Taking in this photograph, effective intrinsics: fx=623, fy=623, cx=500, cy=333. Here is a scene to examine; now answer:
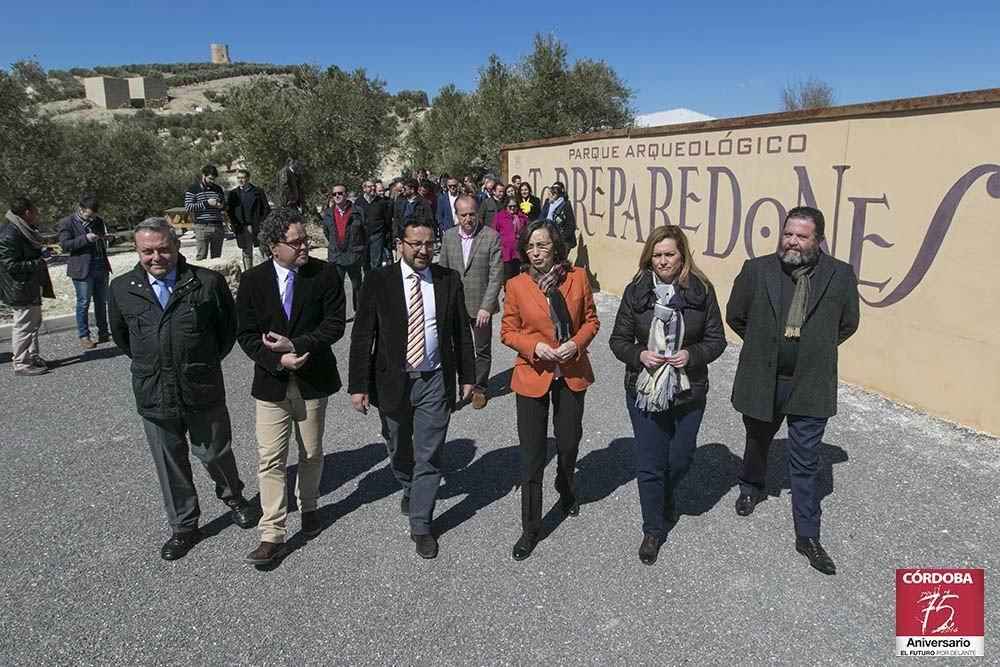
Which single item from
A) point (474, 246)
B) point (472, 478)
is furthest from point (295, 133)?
point (472, 478)

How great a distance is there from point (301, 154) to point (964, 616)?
20.1 m

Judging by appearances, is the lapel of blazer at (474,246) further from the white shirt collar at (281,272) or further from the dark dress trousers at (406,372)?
the white shirt collar at (281,272)

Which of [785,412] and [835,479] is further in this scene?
[835,479]

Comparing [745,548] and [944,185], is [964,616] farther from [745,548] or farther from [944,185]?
[944,185]

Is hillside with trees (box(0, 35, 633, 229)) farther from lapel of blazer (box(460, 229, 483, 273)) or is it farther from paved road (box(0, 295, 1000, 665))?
lapel of blazer (box(460, 229, 483, 273))

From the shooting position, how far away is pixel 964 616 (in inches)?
116

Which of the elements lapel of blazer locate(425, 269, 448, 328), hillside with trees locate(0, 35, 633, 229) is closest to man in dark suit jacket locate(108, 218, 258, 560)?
lapel of blazer locate(425, 269, 448, 328)

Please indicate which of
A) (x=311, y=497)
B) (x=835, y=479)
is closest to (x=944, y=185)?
(x=835, y=479)

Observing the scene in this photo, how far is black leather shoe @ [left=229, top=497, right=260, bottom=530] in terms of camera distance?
147 inches

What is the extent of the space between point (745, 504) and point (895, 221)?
3.28 meters

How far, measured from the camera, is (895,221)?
5484 mm

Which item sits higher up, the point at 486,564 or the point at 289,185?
the point at 289,185

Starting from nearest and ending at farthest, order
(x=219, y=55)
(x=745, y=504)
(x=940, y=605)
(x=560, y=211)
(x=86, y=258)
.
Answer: (x=940, y=605)
(x=745, y=504)
(x=86, y=258)
(x=560, y=211)
(x=219, y=55)

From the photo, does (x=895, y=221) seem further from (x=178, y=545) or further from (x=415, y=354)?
(x=178, y=545)
